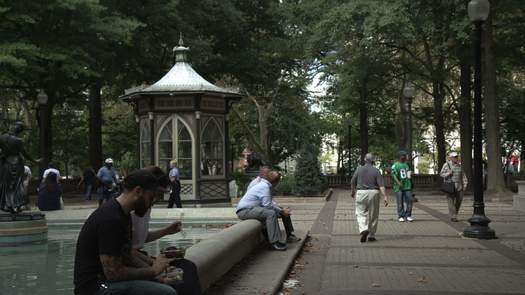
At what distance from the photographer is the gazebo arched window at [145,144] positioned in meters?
23.5

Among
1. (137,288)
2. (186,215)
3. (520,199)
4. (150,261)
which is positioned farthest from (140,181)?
(520,199)

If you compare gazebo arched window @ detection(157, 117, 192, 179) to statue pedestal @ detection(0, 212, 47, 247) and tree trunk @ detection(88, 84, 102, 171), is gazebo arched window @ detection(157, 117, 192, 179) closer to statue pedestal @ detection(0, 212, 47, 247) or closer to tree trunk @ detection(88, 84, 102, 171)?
statue pedestal @ detection(0, 212, 47, 247)

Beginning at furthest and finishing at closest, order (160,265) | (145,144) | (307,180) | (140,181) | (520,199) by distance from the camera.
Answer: (307,180)
(145,144)
(520,199)
(160,265)
(140,181)

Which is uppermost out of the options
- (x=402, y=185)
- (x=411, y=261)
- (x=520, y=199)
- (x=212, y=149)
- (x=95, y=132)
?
(x=95, y=132)

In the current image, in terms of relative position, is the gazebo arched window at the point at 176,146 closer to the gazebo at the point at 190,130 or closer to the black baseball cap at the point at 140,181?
the gazebo at the point at 190,130

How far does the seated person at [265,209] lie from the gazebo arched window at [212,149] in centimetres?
1101

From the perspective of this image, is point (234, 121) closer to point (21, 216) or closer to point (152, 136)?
point (152, 136)

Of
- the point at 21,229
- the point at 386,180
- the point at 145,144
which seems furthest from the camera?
the point at 386,180

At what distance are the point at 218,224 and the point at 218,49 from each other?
25.2m

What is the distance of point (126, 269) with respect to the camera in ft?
15.4

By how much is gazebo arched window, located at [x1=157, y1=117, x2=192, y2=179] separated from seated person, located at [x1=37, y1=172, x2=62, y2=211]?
3.56 metres

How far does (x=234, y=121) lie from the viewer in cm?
5259

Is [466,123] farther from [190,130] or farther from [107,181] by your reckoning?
[107,181]

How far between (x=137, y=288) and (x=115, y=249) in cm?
40
